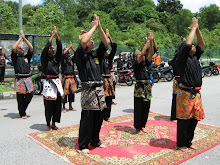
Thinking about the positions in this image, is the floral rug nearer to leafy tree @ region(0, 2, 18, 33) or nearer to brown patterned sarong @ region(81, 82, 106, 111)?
brown patterned sarong @ region(81, 82, 106, 111)

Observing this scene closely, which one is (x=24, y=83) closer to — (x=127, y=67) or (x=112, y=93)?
(x=112, y=93)

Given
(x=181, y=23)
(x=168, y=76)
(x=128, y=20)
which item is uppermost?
(x=181, y=23)

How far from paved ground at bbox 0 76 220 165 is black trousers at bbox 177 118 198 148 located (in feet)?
1.10

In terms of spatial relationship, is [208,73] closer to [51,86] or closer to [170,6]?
[51,86]

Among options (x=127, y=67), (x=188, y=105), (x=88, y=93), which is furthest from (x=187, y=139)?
(x=127, y=67)

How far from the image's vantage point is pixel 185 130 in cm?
434

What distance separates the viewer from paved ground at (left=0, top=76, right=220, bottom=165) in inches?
159

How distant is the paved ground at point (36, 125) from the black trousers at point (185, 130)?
1.10 ft

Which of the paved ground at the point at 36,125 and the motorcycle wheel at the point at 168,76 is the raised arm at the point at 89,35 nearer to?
the paved ground at the point at 36,125

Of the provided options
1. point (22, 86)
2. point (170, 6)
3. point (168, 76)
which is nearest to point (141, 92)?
point (22, 86)

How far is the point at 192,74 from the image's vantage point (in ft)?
13.9

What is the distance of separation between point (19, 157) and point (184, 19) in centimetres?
6230

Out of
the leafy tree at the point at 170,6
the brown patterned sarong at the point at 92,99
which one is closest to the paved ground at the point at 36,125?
the brown patterned sarong at the point at 92,99

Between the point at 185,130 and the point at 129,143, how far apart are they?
110 centimetres
